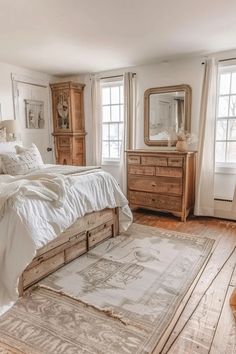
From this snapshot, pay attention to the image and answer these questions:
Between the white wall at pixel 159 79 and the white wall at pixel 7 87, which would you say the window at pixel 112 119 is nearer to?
the white wall at pixel 159 79

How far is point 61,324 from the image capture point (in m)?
1.69

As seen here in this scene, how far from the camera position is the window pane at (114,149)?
15.6 feet

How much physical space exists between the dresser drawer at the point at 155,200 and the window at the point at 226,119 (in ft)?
2.85

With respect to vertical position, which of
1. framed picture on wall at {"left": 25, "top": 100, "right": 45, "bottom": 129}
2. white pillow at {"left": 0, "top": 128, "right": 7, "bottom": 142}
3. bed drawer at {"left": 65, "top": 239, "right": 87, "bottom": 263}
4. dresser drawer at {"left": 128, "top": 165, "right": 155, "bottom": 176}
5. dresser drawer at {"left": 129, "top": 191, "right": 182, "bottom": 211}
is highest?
framed picture on wall at {"left": 25, "top": 100, "right": 45, "bottom": 129}

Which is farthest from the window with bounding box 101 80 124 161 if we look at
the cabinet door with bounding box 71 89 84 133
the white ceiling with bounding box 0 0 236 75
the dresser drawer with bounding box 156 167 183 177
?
the dresser drawer with bounding box 156 167 183 177

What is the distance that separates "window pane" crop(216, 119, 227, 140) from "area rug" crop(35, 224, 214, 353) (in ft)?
5.20

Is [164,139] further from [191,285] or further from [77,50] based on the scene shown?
[191,285]

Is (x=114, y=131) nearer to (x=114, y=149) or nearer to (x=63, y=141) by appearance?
(x=114, y=149)

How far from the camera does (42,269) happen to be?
2.19 meters

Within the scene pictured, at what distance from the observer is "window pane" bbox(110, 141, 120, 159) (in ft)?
15.6

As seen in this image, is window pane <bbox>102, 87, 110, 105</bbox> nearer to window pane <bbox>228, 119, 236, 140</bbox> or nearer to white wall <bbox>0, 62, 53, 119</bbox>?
white wall <bbox>0, 62, 53, 119</bbox>

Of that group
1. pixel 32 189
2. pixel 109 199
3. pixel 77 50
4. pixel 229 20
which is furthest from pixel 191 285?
pixel 77 50

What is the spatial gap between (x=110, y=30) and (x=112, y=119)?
6.49 ft

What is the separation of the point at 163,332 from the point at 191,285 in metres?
0.62
